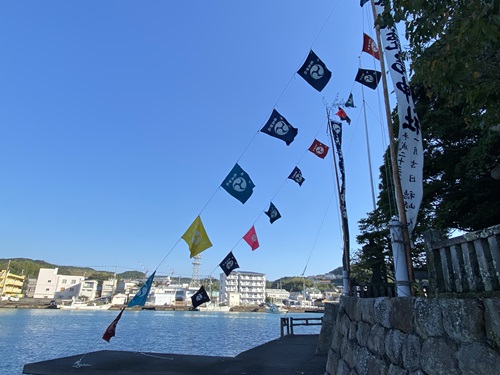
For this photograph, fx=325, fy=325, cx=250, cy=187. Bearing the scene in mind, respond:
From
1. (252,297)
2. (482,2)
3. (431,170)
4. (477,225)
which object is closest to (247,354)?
(477,225)

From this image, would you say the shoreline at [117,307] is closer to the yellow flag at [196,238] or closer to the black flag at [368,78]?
the yellow flag at [196,238]

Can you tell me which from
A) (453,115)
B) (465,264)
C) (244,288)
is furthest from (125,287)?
(465,264)

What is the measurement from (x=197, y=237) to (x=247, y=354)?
5.22 m

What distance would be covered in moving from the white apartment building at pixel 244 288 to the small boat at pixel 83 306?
33.6 meters

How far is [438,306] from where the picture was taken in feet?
8.79

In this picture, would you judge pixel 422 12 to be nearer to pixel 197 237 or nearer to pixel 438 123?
pixel 197 237

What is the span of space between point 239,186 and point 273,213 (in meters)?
3.17

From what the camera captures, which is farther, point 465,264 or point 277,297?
point 277,297

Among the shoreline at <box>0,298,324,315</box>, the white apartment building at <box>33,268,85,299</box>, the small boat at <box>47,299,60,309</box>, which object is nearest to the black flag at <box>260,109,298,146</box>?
the shoreline at <box>0,298,324,315</box>

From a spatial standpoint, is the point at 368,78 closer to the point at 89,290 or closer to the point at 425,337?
the point at 425,337

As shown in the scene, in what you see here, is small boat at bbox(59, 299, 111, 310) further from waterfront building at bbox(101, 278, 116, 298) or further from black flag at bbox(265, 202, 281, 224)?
black flag at bbox(265, 202, 281, 224)

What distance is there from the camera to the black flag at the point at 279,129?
28.8 feet

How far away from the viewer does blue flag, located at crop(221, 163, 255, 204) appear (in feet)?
28.8

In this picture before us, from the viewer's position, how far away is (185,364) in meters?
9.15
